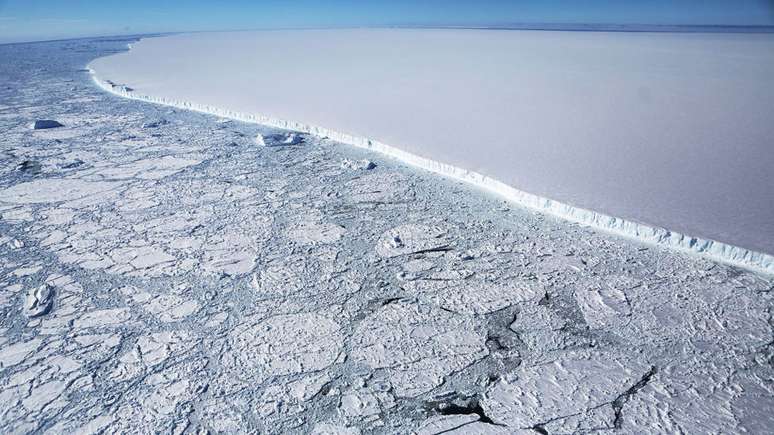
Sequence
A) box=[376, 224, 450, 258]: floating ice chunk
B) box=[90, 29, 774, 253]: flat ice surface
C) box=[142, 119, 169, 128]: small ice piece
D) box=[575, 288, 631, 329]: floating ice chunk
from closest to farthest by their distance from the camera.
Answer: box=[575, 288, 631, 329]: floating ice chunk → box=[376, 224, 450, 258]: floating ice chunk → box=[90, 29, 774, 253]: flat ice surface → box=[142, 119, 169, 128]: small ice piece

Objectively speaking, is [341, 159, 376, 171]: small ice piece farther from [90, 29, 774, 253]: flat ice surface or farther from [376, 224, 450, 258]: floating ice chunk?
[376, 224, 450, 258]: floating ice chunk

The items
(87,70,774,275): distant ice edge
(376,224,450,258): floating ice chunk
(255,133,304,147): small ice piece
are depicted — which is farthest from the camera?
(255,133,304,147): small ice piece

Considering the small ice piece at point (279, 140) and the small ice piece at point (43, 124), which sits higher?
the small ice piece at point (43, 124)

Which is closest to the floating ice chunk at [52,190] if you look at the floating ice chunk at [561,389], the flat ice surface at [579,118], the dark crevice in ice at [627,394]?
the flat ice surface at [579,118]

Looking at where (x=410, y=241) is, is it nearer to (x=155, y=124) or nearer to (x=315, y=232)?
(x=315, y=232)

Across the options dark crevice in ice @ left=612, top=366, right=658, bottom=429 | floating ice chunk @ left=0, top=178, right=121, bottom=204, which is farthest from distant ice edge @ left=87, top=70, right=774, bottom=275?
floating ice chunk @ left=0, top=178, right=121, bottom=204

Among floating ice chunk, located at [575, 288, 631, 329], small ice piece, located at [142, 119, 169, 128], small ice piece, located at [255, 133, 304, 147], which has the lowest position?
floating ice chunk, located at [575, 288, 631, 329]

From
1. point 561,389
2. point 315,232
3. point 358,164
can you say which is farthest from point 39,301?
point 358,164

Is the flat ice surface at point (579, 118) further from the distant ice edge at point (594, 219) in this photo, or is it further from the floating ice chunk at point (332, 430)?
the floating ice chunk at point (332, 430)
